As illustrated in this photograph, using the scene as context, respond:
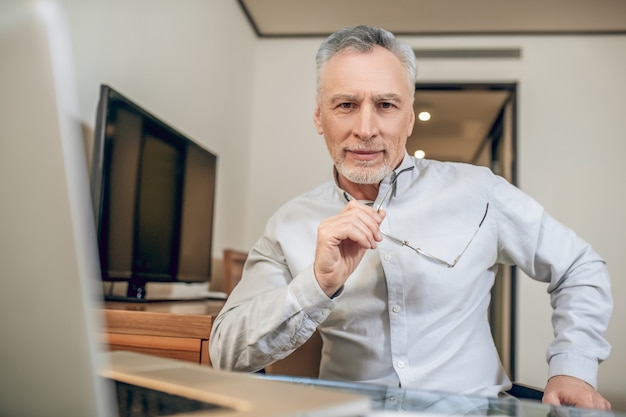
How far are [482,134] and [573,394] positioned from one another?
18.1ft

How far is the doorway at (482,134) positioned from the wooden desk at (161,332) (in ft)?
7.41

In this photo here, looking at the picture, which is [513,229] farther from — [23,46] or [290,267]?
[23,46]

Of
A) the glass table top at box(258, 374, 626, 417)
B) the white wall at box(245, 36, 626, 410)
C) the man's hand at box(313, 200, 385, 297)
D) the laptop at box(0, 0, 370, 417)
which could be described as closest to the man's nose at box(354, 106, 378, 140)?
the man's hand at box(313, 200, 385, 297)

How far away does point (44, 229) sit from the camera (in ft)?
1.20

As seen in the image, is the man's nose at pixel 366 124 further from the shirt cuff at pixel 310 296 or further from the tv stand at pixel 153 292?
the tv stand at pixel 153 292

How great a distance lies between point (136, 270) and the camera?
1940 millimetres

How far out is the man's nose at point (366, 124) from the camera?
141 cm

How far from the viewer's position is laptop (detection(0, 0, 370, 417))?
0.35 meters

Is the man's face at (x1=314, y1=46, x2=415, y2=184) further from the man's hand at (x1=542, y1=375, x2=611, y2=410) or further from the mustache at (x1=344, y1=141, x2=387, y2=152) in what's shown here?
the man's hand at (x1=542, y1=375, x2=611, y2=410)

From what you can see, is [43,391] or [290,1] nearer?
[43,391]

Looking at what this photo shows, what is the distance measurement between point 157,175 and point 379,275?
42.9 inches

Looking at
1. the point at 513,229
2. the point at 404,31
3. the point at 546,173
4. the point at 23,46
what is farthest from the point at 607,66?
the point at 23,46

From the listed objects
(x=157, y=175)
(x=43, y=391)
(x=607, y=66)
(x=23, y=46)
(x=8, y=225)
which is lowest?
(x=43, y=391)

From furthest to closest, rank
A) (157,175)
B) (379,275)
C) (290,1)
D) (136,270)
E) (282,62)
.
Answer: (282,62)
(290,1)
(157,175)
(136,270)
(379,275)
